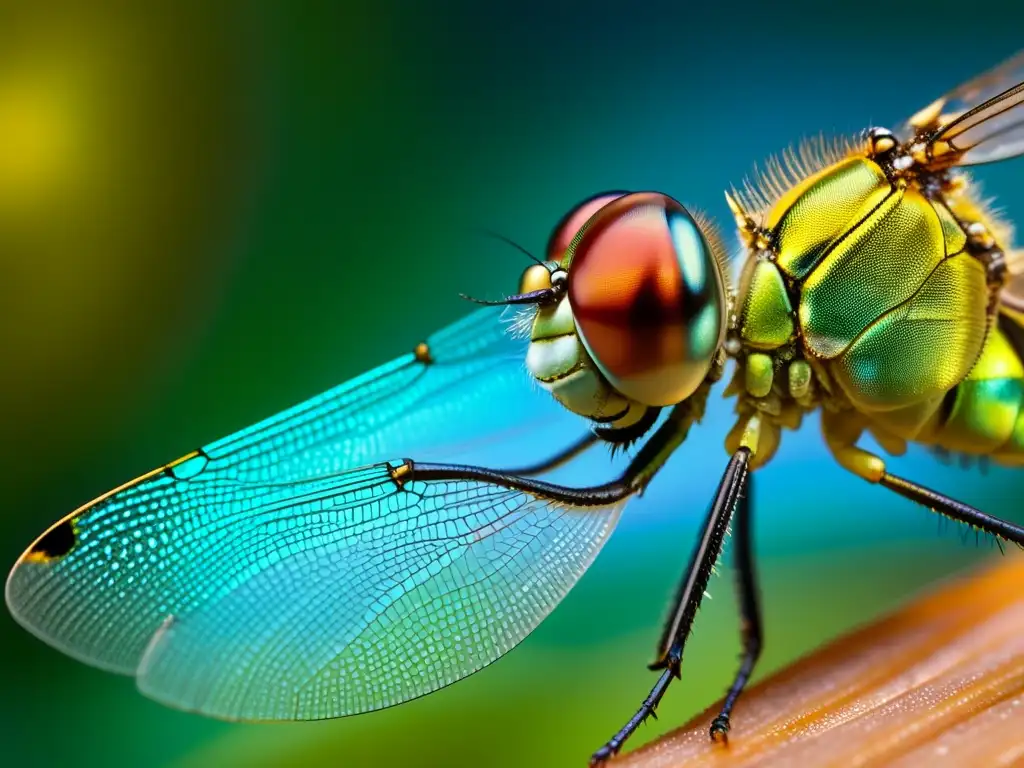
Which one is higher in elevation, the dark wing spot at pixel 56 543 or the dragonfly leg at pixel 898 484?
the dark wing spot at pixel 56 543

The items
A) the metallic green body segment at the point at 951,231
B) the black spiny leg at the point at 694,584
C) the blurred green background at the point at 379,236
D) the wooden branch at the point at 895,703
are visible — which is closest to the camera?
the wooden branch at the point at 895,703

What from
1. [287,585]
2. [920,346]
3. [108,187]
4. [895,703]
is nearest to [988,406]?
[920,346]

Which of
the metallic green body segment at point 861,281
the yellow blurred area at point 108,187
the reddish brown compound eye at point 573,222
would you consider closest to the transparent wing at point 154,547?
the reddish brown compound eye at point 573,222

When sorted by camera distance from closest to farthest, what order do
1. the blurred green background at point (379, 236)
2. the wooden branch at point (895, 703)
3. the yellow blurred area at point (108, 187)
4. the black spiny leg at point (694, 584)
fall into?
the wooden branch at point (895, 703), the black spiny leg at point (694, 584), the blurred green background at point (379, 236), the yellow blurred area at point (108, 187)

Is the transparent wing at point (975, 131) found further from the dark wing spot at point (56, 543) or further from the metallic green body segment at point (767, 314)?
the dark wing spot at point (56, 543)

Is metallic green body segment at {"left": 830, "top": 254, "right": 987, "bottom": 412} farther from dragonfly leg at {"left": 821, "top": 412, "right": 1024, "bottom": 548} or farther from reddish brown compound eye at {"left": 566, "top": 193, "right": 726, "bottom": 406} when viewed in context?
reddish brown compound eye at {"left": 566, "top": 193, "right": 726, "bottom": 406}

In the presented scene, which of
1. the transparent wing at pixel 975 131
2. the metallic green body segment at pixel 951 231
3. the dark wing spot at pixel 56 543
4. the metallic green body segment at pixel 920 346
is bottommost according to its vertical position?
the metallic green body segment at pixel 920 346

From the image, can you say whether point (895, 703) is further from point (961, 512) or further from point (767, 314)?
point (767, 314)

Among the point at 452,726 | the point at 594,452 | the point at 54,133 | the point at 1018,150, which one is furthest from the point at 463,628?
the point at 54,133
